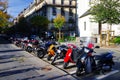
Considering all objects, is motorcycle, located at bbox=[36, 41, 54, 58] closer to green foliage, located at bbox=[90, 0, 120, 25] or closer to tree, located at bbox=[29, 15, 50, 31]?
green foliage, located at bbox=[90, 0, 120, 25]

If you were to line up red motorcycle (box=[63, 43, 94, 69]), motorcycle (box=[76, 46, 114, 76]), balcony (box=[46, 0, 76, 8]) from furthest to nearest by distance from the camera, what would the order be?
balcony (box=[46, 0, 76, 8]) < red motorcycle (box=[63, 43, 94, 69]) < motorcycle (box=[76, 46, 114, 76])

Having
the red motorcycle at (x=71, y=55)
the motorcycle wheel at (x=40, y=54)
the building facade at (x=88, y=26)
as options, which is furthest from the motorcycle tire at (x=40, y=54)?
the building facade at (x=88, y=26)

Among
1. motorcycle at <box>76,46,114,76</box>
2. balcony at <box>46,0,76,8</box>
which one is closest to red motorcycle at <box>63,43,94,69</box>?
motorcycle at <box>76,46,114,76</box>

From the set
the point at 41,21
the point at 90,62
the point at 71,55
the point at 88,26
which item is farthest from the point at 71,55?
the point at 41,21

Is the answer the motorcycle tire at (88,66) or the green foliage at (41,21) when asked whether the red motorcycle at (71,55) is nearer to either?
the motorcycle tire at (88,66)

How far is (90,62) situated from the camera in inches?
503

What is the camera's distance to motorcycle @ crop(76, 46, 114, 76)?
1253 cm

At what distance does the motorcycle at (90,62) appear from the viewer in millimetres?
12531

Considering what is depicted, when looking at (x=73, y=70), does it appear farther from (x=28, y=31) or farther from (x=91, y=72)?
(x=28, y=31)

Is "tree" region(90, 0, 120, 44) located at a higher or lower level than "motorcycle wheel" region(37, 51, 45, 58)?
higher

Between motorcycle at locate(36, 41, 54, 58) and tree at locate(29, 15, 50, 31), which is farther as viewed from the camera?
tree at locate(29, 15, 50, 31)

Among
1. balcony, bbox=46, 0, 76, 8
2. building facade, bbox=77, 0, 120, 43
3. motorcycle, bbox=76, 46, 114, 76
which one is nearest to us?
motorcycle, bbox=76, 46, 114, 76

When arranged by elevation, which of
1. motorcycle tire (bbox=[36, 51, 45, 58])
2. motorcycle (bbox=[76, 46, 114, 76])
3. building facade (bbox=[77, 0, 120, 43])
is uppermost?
building facade (bbox=[77, 0, 120, 43])

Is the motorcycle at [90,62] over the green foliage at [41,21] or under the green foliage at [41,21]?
under
